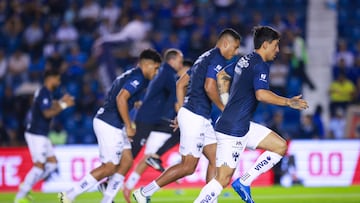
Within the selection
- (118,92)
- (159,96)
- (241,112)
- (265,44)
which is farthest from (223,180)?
(159,96)

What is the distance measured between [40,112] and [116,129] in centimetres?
314

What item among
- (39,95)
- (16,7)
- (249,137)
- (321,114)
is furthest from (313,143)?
(16,7)

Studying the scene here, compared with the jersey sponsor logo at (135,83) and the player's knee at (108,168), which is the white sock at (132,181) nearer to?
the player's knee at (108,168)

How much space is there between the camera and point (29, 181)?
16.2 m

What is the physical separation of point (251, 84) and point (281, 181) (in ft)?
30.5

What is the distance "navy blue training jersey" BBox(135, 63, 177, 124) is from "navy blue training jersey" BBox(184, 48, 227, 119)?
2.36 metres

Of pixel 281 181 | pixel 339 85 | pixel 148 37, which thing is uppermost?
pixel 148 37

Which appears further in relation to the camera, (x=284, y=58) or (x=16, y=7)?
(x=16, y=7)

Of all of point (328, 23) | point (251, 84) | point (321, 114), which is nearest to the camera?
point (251, 84)

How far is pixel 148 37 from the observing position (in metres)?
25.9

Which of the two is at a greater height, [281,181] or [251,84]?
[251,84]

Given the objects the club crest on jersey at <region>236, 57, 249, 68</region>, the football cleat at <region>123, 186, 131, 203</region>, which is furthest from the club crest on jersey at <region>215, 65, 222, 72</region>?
the football cleat at <region>123, 186, 131, 203</region>

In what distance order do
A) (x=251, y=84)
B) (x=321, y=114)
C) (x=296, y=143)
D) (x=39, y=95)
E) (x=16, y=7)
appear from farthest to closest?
(x=16, y=7)
(x=321, y=114)
(x=296, y=143)
(x=39, y=95)
(x=251, y=84)

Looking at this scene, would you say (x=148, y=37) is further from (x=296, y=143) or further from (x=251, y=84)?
(x=251, y=84)
